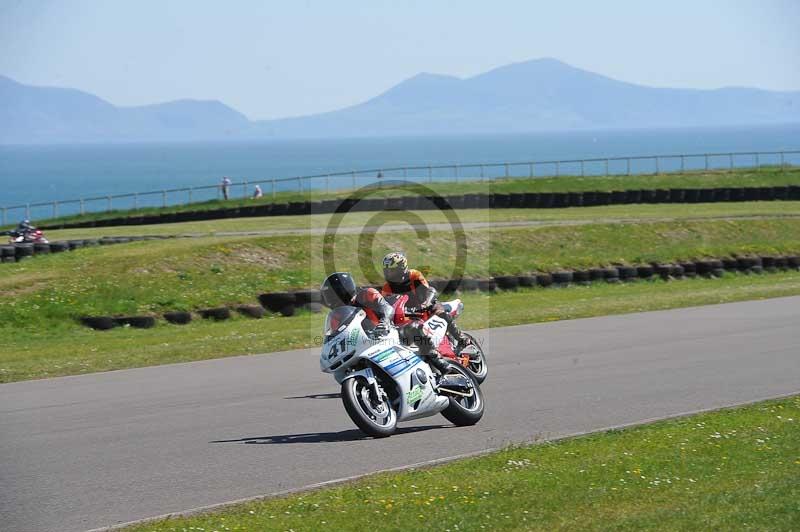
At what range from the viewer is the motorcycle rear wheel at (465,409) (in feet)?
35.9

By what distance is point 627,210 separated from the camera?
42406 millimetres

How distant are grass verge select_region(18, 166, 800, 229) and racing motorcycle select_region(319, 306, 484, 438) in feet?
121

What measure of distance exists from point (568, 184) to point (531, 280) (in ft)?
86.9

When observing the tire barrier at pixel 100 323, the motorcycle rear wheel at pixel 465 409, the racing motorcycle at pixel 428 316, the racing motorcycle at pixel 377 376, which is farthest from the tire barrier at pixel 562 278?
the racing motorcycle at pixel 377 376

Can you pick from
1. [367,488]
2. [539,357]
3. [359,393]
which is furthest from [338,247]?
[367,488]

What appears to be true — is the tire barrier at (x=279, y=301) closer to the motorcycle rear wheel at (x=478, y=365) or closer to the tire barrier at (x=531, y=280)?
the tire barrier at (x=531, y=280)

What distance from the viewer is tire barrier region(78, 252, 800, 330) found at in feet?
72.4

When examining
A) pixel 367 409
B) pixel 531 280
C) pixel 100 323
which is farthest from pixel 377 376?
pixel 531 280

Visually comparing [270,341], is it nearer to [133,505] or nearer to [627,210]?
[133,505]

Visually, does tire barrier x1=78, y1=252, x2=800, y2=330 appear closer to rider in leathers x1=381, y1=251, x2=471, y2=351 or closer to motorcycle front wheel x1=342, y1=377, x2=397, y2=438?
rider in leathers x1=381, y1=251, x2=471, y2=351

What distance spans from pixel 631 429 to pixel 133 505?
4647 millimetres

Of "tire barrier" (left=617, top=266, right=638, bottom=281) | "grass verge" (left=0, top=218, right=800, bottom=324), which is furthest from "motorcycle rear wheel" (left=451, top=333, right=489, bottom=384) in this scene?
"tire barrier" (left=617, top=266, right=638, bottom=281)

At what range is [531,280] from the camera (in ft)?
86.5

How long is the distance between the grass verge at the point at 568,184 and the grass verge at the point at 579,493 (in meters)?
38.3
